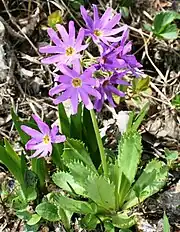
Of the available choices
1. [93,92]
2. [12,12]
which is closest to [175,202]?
[93,92]

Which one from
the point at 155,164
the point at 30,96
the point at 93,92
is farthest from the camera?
the point at 30,96

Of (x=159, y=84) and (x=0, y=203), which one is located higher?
(x=159, y=84)

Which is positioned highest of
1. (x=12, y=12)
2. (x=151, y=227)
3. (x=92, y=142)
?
(x=12, y=12)

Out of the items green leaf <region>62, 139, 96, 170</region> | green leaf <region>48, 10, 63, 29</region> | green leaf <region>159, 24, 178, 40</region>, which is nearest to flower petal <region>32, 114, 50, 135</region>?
green leaf <region>62, 139, 96, 170</region>

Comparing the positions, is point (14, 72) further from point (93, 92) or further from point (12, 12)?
point (93, 92)

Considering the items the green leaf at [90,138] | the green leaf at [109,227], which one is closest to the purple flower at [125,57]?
the green leaf at [90,138]

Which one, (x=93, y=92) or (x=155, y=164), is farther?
(x=155, y=164)

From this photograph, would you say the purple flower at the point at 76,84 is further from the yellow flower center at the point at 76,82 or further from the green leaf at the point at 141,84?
the green leaf at the point at 141,84

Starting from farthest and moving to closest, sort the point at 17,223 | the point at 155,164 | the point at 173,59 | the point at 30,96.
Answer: the point at 173,59 < the point at 30,96 < the point at 17,223 < the point at 155,164
